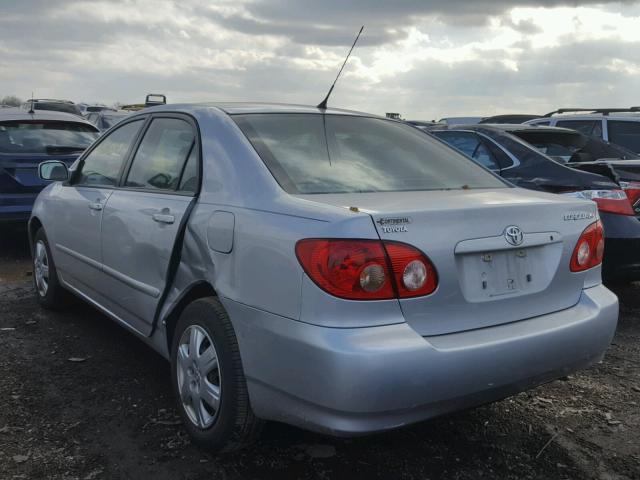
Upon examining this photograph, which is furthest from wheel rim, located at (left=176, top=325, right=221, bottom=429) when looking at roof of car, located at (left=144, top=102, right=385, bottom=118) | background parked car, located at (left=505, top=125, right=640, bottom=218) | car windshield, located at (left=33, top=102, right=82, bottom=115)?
car windshield, located at (left=33, top=102, right=82, bottom=115)

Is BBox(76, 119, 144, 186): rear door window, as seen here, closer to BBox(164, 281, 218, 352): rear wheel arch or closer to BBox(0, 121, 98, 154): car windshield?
BBox(164, 281, 218, 352): rear wheel arch

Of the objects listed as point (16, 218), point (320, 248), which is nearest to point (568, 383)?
point (320, 248)

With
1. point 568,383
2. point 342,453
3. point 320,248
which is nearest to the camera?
point 320,248

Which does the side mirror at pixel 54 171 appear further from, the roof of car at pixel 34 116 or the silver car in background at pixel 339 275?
the roof of car at pixel 34 116

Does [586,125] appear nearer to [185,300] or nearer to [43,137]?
[43,137]

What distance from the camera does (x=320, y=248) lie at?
237cm

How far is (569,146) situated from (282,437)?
17.4ft

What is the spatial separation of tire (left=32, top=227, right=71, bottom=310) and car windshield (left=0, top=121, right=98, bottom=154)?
240cm

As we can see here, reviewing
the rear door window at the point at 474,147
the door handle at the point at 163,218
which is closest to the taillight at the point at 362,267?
the door handle at the point at 163,218

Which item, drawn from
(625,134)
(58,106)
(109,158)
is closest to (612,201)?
(109,158)

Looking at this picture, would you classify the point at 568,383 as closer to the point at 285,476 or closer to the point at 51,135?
the point at 285,476

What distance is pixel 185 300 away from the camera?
3123 millimetres

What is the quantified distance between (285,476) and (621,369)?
7.95 feet

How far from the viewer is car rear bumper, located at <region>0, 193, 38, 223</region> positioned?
277 inches
